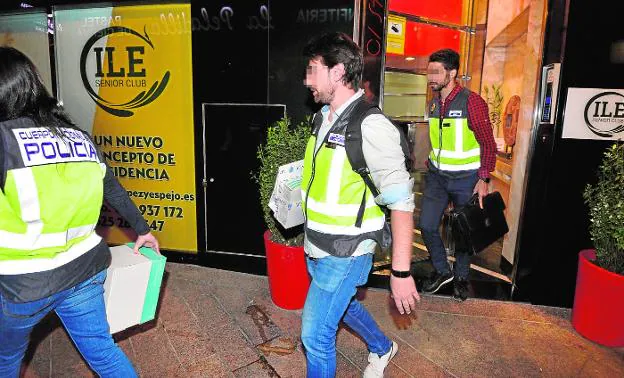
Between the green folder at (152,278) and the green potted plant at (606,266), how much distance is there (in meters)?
2.94

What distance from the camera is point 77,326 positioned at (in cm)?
187

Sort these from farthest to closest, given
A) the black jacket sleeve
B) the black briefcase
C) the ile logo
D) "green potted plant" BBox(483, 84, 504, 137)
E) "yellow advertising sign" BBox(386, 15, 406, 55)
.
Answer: "green potted plant" BBox(483, 84, 504, 137) < the ile logo < "yellow advertising sign" BBox(386, 15, 406, 55) < the black briefcase < the black jacket sleeve

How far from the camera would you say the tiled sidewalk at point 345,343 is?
2982mm

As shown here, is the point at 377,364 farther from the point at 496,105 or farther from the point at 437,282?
the point at 496,105

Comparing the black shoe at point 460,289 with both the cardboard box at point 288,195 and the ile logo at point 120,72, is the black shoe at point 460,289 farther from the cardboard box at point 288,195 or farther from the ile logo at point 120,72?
the ile logo at point 120,72

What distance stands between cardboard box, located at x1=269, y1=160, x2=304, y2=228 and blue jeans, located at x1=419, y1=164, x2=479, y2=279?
1.78m

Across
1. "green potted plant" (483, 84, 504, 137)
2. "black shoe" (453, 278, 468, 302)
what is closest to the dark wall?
"black shoe" (453, 278, 468, 302)

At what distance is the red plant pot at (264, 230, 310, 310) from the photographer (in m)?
3.66

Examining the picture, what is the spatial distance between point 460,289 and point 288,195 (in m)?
2.30

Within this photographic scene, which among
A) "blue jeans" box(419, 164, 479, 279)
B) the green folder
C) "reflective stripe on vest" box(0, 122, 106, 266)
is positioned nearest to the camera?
"reflective stripe on vest" box(0, 122, 106, 266)

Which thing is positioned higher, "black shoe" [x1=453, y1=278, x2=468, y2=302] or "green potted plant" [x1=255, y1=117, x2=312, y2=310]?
"green potted plant" [x1=255, y1=117, x2=312, y2=310]

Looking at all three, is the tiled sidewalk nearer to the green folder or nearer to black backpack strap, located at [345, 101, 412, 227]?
the green folder

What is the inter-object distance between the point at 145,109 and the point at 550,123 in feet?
12.2

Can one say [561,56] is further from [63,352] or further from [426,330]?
[63,352]
